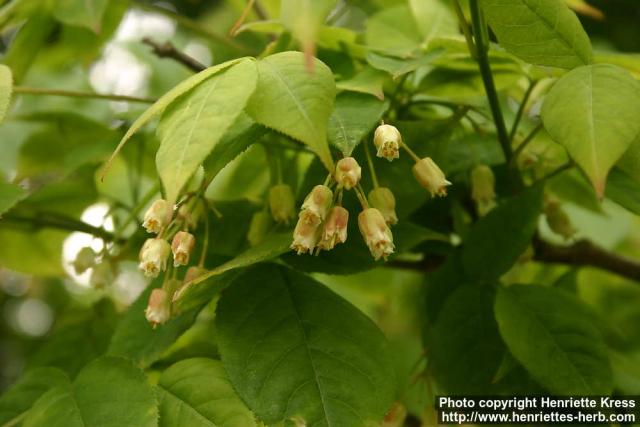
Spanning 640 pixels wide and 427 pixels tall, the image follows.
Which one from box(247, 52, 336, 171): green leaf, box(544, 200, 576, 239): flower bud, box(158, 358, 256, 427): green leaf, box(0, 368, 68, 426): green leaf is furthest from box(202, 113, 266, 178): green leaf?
box(544, 200, 576, 239): flower bud

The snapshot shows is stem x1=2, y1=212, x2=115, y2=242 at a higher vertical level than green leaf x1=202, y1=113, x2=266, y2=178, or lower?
lower

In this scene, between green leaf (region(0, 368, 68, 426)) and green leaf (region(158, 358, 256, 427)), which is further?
green leaf (region(0, 368, 68, 426))

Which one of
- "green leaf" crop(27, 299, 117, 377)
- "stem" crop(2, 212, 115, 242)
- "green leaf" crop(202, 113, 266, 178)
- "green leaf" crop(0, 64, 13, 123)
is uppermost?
"green leaf" crop(202, 113, 266, 178)

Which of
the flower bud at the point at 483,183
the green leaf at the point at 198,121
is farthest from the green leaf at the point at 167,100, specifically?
the flower bud at the point at 483,183

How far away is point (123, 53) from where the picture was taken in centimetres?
211

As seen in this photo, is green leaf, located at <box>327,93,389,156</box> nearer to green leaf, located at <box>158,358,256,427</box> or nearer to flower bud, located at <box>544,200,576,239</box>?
green leaf, located at <box>158,358,256,427</box>

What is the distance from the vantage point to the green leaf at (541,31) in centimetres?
81

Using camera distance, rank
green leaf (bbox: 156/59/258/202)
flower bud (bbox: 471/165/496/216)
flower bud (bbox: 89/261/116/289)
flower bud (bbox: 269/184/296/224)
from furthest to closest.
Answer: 1. flower bud (bbox: 89/261/116/289)
2. flower bud (bbox: 471/165/496/216)
3. flower bud (bbox: 269/184/296/224)
4. green leaf (bbox: 156/59/258/202)

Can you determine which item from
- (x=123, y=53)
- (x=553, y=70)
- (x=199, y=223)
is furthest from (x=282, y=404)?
(x=123, y=53)

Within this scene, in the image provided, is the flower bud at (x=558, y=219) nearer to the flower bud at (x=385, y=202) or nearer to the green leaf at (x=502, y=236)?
the green leaf at (x=502, y=236)

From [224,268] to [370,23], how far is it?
0.68 m

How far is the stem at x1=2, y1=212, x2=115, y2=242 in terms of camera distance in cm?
125

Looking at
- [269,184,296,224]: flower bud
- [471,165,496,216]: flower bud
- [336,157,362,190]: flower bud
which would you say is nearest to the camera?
[336,157,362,190]: flower bud

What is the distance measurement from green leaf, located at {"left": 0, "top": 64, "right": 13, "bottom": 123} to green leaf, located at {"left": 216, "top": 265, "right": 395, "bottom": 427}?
343 mm
